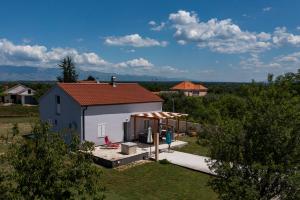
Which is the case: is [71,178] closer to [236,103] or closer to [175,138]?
[236,103]

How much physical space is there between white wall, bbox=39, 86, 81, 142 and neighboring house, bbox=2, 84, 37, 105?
202ft

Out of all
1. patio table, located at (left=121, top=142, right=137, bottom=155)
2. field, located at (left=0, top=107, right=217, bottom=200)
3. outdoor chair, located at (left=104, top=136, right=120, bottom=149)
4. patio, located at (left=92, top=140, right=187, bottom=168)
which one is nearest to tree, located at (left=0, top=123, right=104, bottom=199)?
field, located at (left=0, top=107, right=217, bottom=200)

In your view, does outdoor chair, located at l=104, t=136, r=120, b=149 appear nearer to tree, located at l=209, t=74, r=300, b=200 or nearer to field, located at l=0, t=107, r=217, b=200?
field, located at l=0, t=107, r=217, b=200

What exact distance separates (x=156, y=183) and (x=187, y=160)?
6010mm

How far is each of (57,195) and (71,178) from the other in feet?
1.87

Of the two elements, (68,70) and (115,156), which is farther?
(68,70)

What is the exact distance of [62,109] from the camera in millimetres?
30578

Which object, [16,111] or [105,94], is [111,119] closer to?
[105,94]

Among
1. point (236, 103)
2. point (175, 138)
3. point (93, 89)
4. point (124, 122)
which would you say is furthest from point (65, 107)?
point (236, 103)

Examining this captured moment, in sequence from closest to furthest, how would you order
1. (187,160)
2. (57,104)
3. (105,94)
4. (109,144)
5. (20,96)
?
(187,160)
(109,144)
(57,104)
(105,94)
(20,96)

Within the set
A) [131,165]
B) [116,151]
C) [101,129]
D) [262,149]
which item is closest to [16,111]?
[101,129]

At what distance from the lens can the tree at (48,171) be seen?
7934 mm

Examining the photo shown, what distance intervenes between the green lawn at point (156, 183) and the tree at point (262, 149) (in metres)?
7.58

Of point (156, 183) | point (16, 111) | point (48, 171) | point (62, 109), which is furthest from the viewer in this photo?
point (16, 111)
